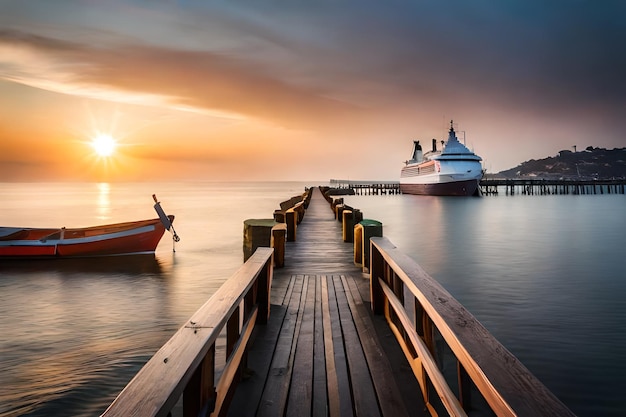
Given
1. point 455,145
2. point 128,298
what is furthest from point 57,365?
point 455,145

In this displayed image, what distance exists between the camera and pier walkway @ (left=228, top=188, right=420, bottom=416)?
10.8 ft

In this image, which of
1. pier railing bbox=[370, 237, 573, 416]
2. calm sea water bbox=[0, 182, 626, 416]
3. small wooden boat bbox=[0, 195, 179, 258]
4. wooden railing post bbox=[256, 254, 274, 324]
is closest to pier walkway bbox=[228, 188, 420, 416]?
wooden railing post bbox=[256, 254, 274, 324]

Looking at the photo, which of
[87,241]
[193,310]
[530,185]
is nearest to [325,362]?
[193,310]

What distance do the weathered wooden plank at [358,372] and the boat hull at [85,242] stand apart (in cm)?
1528

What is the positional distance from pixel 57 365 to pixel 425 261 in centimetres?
1468

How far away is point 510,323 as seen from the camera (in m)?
9.45

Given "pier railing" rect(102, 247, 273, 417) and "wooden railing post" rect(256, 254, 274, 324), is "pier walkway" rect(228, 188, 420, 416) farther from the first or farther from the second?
"pier railing" rect(102, 247, 273, 417)

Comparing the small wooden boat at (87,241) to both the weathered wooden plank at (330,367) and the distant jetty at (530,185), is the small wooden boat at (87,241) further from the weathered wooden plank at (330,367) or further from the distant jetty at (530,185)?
the distant jetty at (530,185)

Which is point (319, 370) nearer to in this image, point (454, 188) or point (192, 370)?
point (192, 370)

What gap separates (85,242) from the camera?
18.3 meters

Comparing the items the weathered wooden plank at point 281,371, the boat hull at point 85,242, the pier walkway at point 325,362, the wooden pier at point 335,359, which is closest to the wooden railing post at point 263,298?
the wooden pier at point 335,359

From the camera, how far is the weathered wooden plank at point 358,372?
3238 millimetres

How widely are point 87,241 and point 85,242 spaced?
9 centimetres

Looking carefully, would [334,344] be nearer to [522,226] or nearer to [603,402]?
[603,402]
